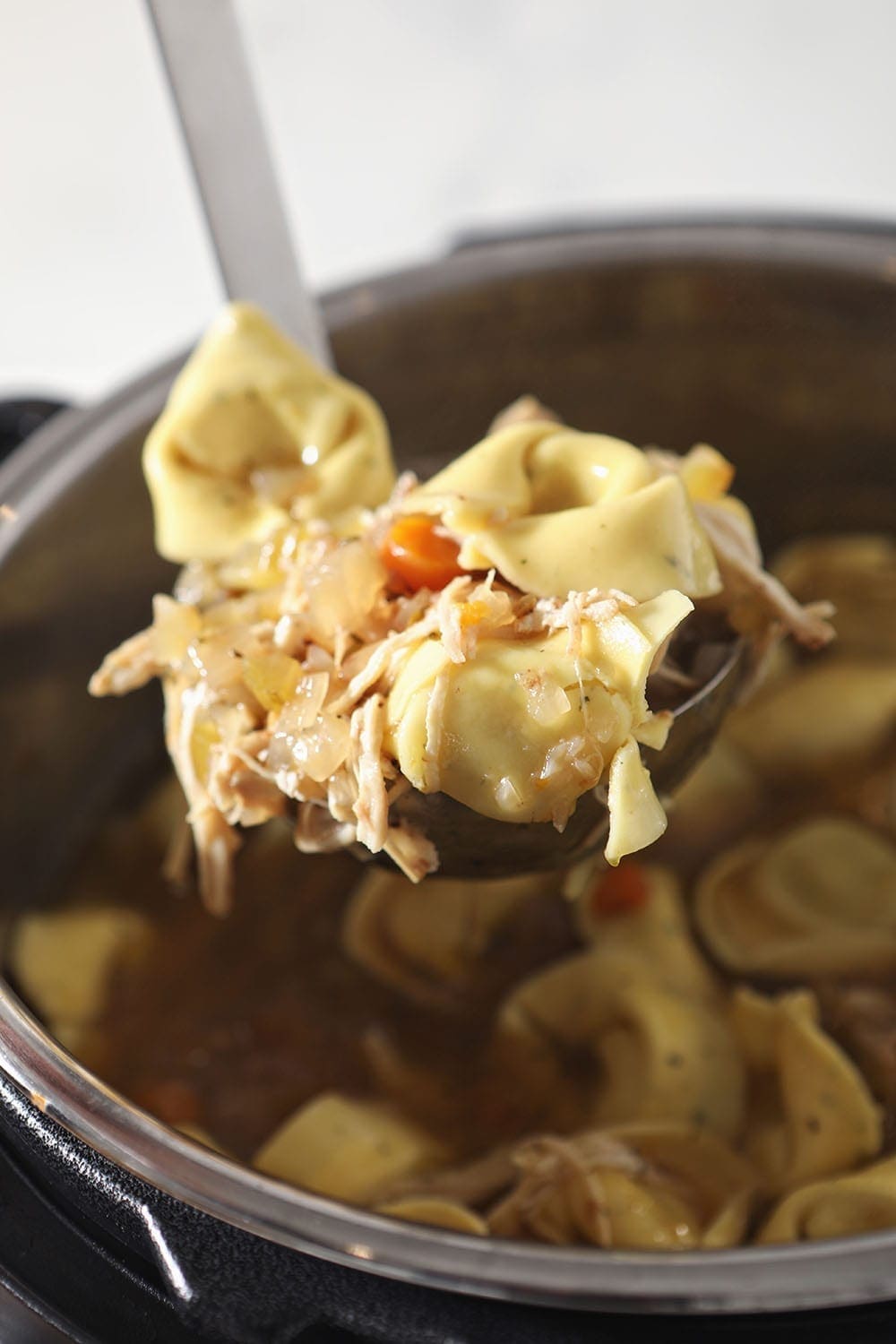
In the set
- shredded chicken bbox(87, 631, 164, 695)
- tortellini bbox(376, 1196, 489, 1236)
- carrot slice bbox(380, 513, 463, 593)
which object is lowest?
tortellini bbox(376, 1196, 489, 1236)

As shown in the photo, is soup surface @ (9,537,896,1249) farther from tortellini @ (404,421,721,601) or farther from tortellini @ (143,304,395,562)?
tortellini @ (143,304,395,562)

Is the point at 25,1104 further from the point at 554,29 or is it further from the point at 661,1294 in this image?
the point at 554,29

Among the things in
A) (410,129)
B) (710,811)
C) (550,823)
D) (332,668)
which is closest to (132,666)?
(332,668)

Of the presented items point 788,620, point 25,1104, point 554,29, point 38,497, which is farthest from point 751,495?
point 554,29

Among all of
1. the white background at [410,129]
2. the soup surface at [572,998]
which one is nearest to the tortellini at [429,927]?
the soup surface at [572,998]

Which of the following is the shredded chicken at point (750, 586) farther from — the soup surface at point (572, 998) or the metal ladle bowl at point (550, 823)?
the soup surface at point (572, 998)

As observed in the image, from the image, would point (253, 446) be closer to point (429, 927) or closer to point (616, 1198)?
point (429, 927)

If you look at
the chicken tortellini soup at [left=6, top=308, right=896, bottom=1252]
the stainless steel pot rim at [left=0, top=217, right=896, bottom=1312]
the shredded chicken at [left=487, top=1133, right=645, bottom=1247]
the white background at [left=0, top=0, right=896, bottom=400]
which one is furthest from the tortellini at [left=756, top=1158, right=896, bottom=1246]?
the white background at [left=0, top=0, right=896, bottom=400]
